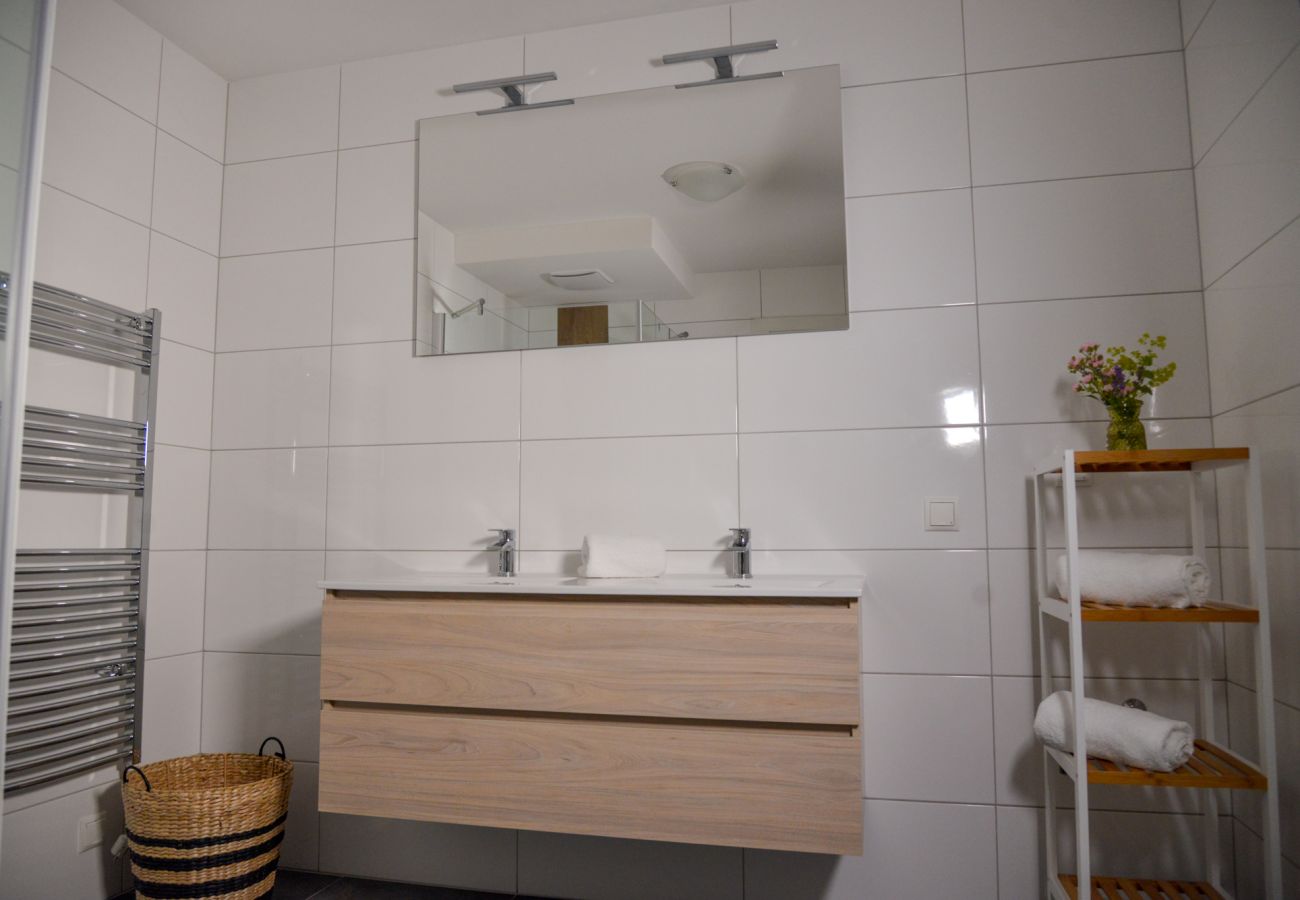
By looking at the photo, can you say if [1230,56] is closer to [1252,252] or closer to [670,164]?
[1252,252]

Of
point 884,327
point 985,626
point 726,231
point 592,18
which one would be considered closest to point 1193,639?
point 985,626

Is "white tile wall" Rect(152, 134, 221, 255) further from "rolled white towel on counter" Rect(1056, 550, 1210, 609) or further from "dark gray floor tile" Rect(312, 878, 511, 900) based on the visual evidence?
"rolled white towel on counter" Rect(1056, 550, 1210, 609)

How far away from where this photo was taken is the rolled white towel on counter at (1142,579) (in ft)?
5.10

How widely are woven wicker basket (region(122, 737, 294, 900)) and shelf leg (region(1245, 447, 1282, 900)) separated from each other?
197 centimetres

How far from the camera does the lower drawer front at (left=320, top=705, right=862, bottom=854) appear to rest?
5.13 feet

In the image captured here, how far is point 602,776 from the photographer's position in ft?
5.39

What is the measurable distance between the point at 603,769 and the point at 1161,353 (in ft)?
4.97

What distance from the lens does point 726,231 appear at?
6.98 feet

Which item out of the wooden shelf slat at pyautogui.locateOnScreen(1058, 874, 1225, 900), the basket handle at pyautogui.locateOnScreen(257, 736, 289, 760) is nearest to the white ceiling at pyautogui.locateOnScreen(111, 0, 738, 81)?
the basket handle at pyautogui.locateOnScreen(257, 736, 289, 760)

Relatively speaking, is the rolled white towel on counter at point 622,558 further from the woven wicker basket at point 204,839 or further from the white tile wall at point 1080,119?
the white tile wall at point 1080,119

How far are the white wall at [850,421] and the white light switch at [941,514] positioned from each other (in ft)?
0.06

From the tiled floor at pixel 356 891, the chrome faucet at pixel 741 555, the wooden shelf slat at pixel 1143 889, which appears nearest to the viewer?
the wooden shelf slat at pixel 1143 889

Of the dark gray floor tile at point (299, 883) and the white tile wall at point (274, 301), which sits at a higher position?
the white tile wall at point (274, 301)

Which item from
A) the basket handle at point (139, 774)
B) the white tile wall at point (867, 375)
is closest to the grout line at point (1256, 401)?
the white tile wall at point (867, 375)
